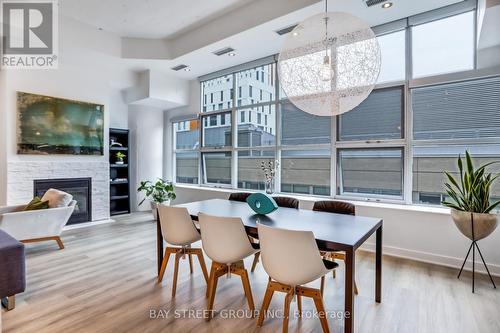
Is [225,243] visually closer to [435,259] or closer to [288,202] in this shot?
[288,202]

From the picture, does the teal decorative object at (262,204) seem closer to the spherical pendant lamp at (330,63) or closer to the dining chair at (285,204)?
the dining chair at (285,204)

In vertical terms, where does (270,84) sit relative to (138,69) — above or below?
below

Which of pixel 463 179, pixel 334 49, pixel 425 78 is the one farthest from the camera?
pixel 425 78

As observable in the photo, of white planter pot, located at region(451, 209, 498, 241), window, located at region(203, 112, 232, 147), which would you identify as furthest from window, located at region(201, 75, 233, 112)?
white planter pot, located at region(451, 209, 498, 241)

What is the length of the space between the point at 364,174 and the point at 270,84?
2589 mm

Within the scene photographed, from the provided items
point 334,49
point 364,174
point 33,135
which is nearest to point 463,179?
point 364,174

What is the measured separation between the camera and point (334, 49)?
2.41 meters

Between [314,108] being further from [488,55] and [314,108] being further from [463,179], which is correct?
[488,55]

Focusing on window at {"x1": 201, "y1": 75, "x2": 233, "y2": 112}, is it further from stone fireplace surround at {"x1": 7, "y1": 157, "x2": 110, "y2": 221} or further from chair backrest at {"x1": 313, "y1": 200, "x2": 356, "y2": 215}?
chair backrest at {"x1": 313, "y1": 200, "x2": 356, "y2": 215}

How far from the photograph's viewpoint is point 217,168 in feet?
21.9

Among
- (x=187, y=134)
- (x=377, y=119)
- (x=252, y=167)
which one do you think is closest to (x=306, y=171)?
(x=252, y=167)

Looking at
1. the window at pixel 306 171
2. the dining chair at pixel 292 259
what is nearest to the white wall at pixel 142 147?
the window at pixel 306 171

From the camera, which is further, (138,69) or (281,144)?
(138,69)

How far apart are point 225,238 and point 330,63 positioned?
1767mm
